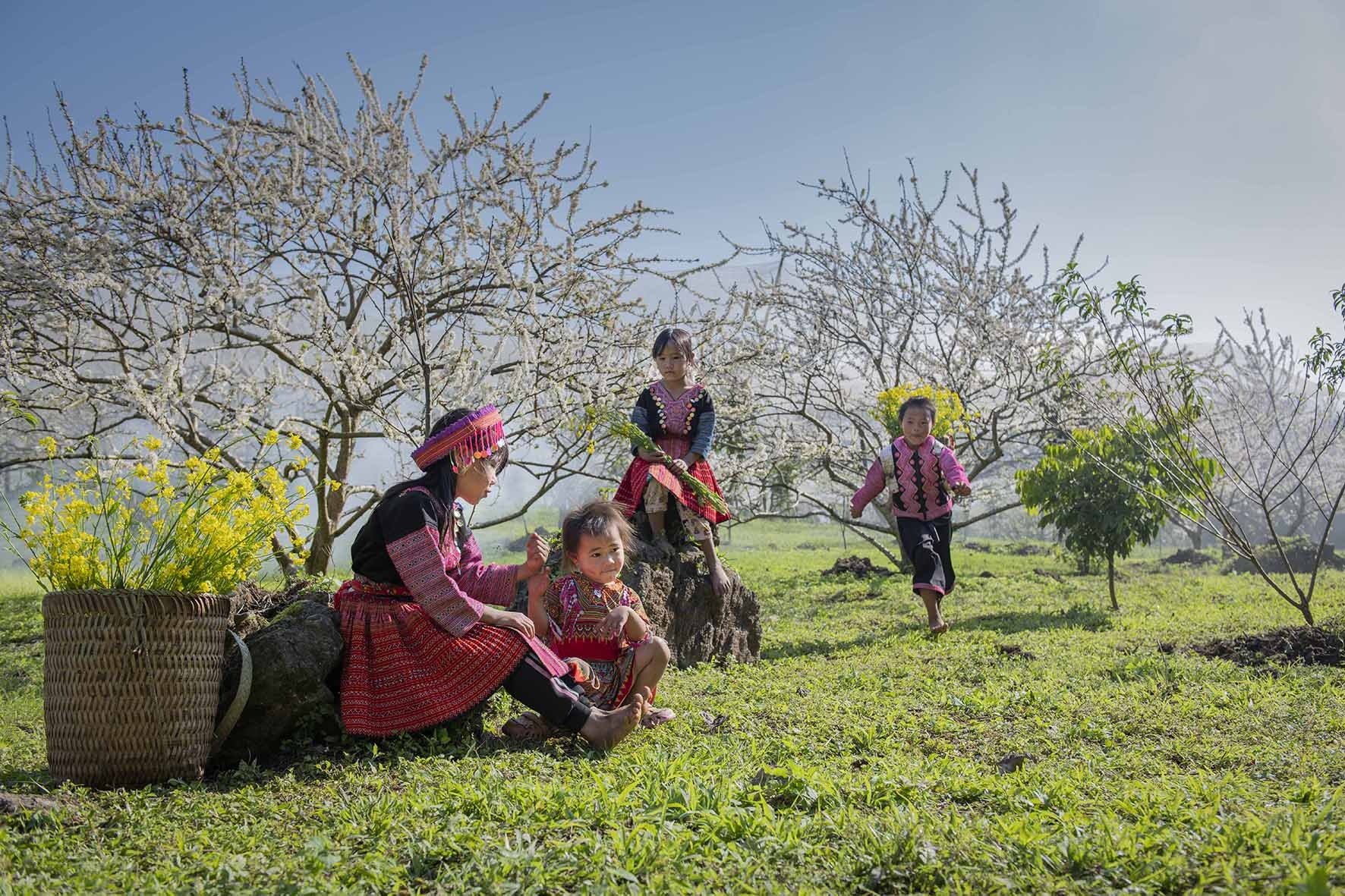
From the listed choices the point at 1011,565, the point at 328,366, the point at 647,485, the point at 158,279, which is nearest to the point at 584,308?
the point at 328,366

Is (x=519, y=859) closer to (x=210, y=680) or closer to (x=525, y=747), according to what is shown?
(x=525, y=747)

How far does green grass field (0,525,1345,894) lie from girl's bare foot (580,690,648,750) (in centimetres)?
9

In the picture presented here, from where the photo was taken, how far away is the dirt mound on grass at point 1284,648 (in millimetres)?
5457

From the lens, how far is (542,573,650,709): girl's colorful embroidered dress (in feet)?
13.7

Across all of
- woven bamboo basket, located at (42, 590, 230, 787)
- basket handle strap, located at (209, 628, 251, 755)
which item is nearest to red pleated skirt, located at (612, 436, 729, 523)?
basket handle strap, located at (209, 628, 251, 755)

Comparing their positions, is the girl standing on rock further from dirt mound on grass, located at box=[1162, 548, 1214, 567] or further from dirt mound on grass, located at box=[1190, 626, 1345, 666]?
dirt mound on grass, located at box=[1162, 548, 1214, 567]

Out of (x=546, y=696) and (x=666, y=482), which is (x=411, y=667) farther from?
(x=666, y=482)

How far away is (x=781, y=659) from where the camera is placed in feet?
20.7

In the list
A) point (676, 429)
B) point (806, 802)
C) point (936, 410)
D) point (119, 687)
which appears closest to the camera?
point (806, 802)

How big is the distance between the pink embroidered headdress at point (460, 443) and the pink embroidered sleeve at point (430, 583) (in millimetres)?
341

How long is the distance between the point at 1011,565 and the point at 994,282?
4.52m

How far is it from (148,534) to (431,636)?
110 cm

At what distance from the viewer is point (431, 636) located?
12.2 ft

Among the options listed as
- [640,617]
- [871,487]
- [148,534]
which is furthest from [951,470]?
[148,534]
